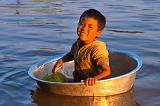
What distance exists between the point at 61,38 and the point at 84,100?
3.35 meters

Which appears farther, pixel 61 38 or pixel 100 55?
pixel 61 38

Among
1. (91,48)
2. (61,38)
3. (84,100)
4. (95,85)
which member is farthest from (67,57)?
(61,38)

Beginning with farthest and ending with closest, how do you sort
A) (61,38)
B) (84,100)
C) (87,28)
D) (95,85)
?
(61,38)
(84,100)
(87,28)
(95,85)

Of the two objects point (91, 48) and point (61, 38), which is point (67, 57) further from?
point (61, 38)

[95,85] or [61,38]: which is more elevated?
[95,85]

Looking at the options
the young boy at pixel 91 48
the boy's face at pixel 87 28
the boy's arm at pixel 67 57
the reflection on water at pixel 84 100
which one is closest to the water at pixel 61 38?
the reflection on water at pixel 84 100

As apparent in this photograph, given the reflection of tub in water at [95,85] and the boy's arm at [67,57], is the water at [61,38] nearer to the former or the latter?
the reflection of tub in water at [95,85]

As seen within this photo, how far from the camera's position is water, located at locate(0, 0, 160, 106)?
527cm

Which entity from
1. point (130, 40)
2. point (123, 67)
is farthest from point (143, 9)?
point (123, 67)

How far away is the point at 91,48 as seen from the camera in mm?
5074

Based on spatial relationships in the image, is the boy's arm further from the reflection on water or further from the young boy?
the reflection on water

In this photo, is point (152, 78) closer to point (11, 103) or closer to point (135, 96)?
point (135, 96)

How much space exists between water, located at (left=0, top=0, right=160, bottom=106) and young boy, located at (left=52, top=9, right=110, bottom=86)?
371 mm

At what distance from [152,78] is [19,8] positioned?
6.84 metres
